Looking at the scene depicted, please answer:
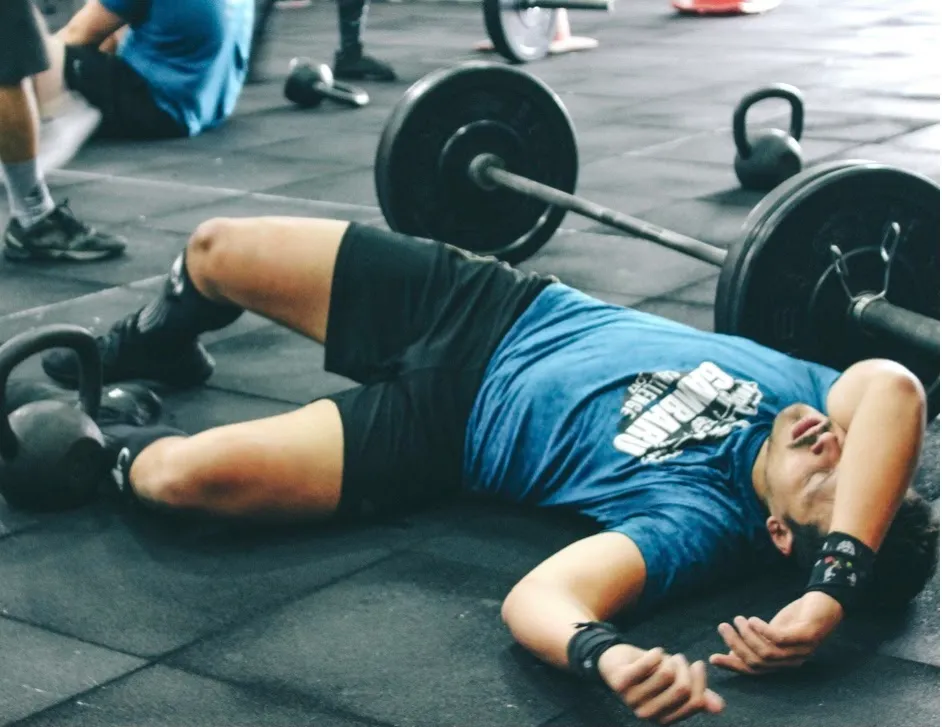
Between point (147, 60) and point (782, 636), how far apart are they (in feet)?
13.6

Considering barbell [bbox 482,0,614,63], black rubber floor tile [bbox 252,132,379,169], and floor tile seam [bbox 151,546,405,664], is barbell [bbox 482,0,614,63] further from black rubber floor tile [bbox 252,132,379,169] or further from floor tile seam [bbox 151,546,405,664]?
floor tile seam [bbox 151,546,405,664]

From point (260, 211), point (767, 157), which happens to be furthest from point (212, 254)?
point (767, 157)

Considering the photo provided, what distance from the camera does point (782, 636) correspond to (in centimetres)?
173

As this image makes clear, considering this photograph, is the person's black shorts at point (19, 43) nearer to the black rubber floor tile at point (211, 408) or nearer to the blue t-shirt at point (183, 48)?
the black rubber floor tile at point (211, 408)

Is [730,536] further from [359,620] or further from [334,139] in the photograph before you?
[334,139]

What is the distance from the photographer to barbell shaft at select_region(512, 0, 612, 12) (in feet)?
18.0

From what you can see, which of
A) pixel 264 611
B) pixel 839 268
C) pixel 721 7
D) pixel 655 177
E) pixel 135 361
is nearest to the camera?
pixel 264 611

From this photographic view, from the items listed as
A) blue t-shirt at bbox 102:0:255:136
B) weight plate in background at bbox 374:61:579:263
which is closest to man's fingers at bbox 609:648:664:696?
weight plate in background at bbox 374:61:579:263

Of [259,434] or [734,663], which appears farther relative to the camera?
[259,434]

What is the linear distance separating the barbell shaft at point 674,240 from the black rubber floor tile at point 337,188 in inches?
41.1

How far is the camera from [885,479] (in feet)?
6.00

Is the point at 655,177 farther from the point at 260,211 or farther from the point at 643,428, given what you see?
the point at 643,428

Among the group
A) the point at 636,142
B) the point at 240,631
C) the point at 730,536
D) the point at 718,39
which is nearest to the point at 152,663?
the point at 240,631

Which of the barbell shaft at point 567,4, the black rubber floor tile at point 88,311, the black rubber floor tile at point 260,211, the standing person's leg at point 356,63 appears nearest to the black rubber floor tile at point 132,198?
the black rubber floor tile at point 260,211
